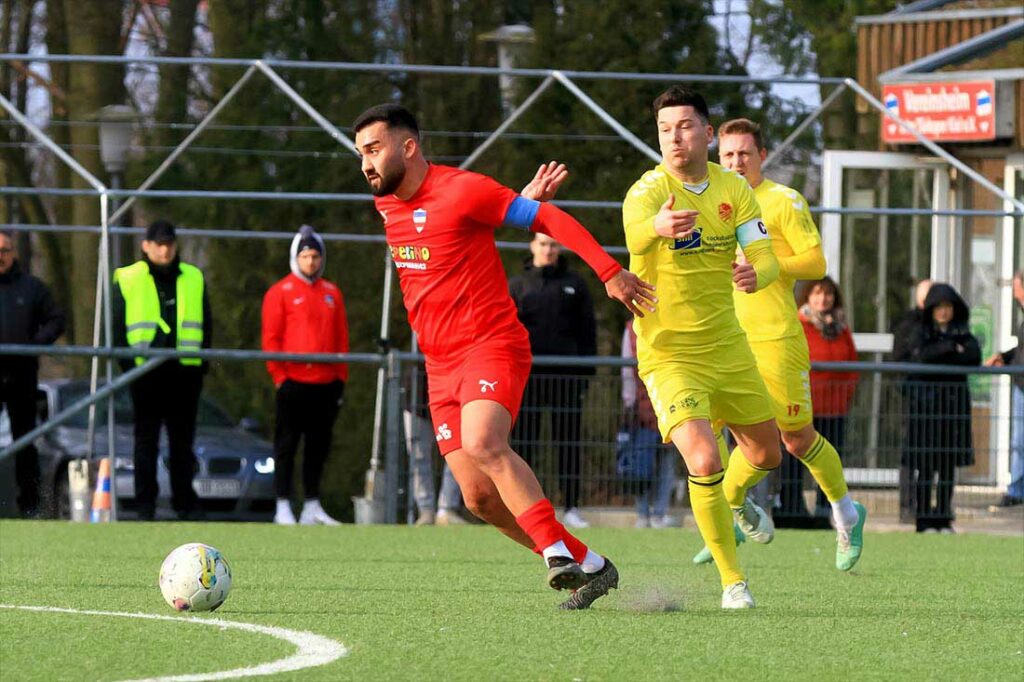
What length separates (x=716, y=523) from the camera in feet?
25.7

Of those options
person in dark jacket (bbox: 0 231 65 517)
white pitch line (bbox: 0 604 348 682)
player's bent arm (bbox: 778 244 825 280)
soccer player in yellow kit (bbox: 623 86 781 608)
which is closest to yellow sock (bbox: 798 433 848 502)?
player's bent arm (bbox: 778 244 825 280)

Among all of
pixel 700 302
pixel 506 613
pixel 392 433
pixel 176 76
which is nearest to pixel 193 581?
pixel 506 613

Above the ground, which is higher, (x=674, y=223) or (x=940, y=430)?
(x=674, y=223)

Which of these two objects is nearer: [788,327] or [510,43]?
[788,327]

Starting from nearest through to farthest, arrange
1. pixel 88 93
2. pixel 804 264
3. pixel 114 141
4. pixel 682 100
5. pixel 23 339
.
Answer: pixel 682 100 < pixel 804 264 < pixel 23 339 < pixel 114 141 < pixel 88 93

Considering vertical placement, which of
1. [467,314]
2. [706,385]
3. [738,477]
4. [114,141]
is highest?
[114,141]

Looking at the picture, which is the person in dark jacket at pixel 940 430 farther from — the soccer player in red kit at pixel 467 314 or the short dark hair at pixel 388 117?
the short dark hair at pixel 388 117

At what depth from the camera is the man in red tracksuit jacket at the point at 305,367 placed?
560 inches

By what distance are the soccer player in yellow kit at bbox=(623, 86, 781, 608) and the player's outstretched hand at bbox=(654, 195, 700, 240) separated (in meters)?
0.39

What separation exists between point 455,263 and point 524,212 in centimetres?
42

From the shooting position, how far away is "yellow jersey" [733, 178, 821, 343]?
30.8 ft

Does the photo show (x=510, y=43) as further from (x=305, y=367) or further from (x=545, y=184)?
(x=545, y=184)

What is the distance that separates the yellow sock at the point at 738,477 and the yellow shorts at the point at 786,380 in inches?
11.6

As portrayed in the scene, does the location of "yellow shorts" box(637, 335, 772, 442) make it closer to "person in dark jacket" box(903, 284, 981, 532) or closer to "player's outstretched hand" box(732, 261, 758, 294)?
"player's outstretched hand" box(732, 261, 758, 294)
